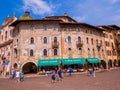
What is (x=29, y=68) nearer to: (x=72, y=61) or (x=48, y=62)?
(x=48, y=62)

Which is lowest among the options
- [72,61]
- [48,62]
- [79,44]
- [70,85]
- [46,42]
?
[70,85]

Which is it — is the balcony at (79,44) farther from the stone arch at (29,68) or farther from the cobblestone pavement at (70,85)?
the cobblestone pavement at (70,85)

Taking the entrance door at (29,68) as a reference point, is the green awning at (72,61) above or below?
above

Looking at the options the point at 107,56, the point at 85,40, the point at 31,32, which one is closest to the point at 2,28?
the point at 31,32

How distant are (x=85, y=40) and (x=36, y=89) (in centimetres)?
2345

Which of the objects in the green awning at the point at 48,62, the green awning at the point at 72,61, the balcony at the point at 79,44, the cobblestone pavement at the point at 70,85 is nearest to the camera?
the cobblestone pavement at the point at 70,85

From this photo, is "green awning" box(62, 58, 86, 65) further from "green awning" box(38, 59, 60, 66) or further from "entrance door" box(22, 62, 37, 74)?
"entrance door" box(22, 62, 37, 74)

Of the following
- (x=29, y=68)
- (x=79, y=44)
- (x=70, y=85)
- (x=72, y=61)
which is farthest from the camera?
(x=29, y=68)

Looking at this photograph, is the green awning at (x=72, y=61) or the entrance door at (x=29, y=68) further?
the entrance door at (x=29, y=68)

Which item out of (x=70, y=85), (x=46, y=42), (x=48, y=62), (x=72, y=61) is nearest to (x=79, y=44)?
(x=72, y=61)

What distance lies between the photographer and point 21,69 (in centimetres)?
3088

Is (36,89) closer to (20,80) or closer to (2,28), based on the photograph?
(20,80)

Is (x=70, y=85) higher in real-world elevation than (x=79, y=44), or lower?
lower

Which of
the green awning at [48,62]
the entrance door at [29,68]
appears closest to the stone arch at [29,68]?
the entrance door at [29,68]
